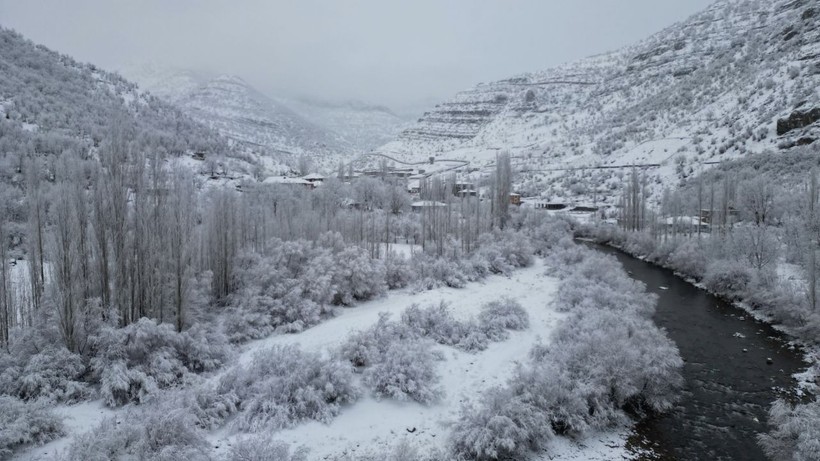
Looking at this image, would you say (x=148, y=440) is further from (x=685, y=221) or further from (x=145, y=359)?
(x=685, y=221)

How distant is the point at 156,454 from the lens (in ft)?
25.3

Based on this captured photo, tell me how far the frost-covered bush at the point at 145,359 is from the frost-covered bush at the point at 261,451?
3217 millimetres

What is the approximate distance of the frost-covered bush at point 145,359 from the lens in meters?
Answer: 10.2

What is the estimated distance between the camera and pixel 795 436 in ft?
33.3

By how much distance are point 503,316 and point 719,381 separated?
7.62 meters

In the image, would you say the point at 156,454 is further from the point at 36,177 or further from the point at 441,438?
the point at 36,177

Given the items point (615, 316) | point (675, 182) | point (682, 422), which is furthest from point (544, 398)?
point (675, 182)

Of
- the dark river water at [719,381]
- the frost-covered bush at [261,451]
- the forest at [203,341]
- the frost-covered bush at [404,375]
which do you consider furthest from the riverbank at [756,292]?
the frost-covered bush at [261,451]

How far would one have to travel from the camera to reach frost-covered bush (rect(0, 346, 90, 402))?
9.66 m

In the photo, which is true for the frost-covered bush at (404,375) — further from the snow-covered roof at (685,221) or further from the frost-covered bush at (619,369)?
the snow-covered roof at (685,221)

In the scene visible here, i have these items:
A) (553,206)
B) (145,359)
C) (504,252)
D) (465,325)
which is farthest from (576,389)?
(553,206)

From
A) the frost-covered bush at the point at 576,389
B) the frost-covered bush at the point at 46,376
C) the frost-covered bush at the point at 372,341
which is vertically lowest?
the frost-covered bush at the point at 576,389

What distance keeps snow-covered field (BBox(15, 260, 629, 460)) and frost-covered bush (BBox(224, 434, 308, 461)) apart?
77 centimetres

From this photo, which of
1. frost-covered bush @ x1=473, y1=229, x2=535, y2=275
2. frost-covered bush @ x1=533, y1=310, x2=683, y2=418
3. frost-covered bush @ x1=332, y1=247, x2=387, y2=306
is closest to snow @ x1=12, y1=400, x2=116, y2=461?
frost-covered bush @ x1=332, y1=247, x2=387, y2=306
